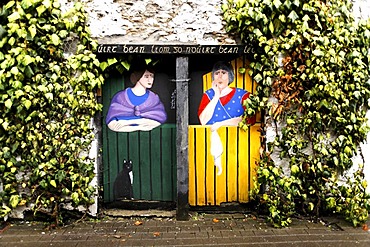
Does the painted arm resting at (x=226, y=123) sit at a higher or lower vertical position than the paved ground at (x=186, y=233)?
higher

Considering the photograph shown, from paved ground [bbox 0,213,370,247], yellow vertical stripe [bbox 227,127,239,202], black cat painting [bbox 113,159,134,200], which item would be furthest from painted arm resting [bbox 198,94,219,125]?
paved ground [bbox 0,213,370,247]

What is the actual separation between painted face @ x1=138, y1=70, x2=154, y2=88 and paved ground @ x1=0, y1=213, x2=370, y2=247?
1669mm

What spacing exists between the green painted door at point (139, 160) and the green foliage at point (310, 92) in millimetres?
1116

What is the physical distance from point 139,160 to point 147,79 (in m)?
1.03

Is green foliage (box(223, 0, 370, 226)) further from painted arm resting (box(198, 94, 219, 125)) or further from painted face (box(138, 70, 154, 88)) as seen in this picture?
painted face (box(138, 70, 154, 88))

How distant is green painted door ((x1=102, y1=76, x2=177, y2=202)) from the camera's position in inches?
191

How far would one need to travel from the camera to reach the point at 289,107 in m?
4.56

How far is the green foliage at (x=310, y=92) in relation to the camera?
4348 millimetres

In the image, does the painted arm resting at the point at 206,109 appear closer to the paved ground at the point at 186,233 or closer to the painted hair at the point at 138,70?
the painted hair at the point at 138,70

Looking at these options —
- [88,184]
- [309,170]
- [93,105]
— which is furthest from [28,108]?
[309,170]

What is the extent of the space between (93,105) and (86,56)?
22.4 inches

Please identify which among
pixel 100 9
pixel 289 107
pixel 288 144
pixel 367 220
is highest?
pixel 100 9

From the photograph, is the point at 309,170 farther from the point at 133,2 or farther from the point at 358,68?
the point at 133,2

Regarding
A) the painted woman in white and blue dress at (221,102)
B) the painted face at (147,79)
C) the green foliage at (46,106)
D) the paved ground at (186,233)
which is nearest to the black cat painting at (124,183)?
the paved ground at (186,233)
